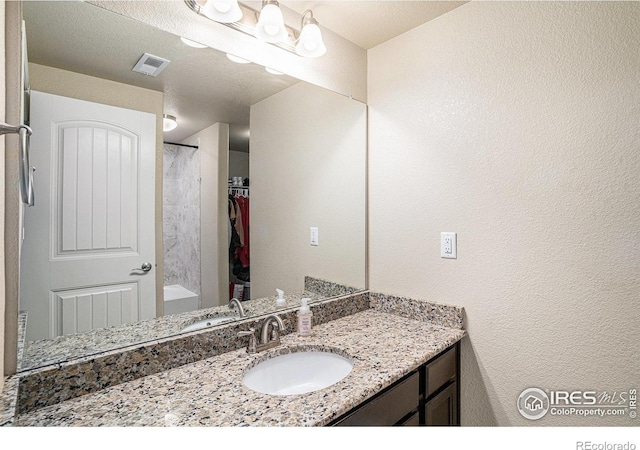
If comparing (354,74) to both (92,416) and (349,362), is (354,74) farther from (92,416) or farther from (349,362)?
(92,416)

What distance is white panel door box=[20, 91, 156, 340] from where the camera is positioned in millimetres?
935

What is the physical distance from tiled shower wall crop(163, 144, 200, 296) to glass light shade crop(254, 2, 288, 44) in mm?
533

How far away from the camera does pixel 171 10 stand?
1.15 m

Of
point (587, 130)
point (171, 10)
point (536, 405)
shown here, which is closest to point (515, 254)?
point (587, 130)

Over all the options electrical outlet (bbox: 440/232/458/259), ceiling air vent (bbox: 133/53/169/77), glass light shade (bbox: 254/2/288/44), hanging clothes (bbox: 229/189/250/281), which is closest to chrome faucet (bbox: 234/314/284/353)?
hanging clothes (bbox: 229/189/250/281)

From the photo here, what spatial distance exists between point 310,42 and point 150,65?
0.64 metres

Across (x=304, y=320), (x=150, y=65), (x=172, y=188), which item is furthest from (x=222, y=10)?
(x=304, y=320)

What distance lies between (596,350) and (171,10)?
73.5 inches

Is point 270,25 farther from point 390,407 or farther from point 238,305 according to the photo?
point 390,407

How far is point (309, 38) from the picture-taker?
1.39 m

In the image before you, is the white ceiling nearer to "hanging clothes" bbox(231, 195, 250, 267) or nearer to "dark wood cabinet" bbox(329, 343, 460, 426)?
"hanging clothes" bbox(231, 195, 250, 267)

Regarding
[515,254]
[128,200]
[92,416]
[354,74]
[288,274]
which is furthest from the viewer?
[354,74]

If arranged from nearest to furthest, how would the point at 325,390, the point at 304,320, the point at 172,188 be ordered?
1. the point at 325,390
2. the point at 172,188
3. the point at 304,320

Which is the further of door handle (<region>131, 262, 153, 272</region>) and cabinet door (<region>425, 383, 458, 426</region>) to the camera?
cabinet door (<region>425, 383, 458, 426</region>)
